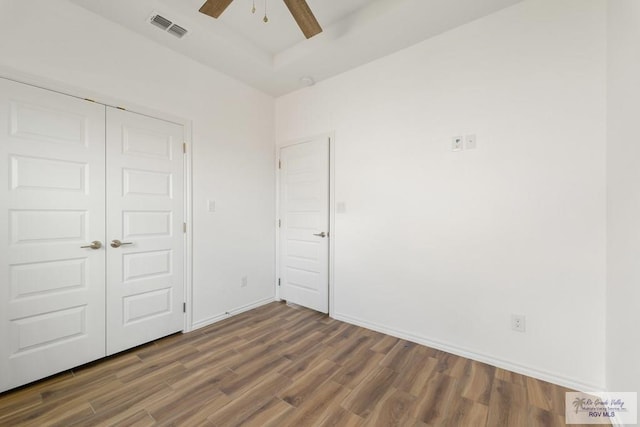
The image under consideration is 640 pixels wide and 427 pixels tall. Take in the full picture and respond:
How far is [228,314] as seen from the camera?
306 centimetres

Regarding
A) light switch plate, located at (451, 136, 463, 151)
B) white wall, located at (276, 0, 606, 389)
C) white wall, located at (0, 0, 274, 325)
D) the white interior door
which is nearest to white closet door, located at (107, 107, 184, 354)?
white wall, located at (0, 0, 274, 325)

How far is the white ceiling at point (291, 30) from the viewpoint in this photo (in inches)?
81.4

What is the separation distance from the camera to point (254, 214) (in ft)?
11.0

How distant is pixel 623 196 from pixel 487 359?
1.49 m

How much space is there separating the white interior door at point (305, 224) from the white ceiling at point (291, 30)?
901 millimetres

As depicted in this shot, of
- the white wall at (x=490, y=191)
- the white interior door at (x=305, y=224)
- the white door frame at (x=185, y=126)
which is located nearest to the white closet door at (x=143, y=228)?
the white door frame at (x=185, y=126)

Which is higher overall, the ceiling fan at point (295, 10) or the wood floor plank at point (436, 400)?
the ceiling fan at point (295, 10)

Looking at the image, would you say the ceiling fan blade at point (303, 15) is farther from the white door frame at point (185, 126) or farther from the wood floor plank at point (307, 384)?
the wood floor plank at point (307, 384)

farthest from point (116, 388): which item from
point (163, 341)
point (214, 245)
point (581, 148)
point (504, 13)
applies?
point (504, 13)

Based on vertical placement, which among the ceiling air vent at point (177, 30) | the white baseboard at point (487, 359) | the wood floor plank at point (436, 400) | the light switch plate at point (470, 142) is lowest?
the wood floor plank at point (436, 400)

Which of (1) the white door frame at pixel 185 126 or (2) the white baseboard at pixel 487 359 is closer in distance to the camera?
(2) the white baseboard at pixel 487 359

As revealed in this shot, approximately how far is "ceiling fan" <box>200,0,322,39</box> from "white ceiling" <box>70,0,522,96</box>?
56 centimetres

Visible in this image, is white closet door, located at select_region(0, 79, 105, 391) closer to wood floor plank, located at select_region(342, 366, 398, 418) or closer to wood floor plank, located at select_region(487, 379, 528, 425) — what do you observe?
wood floor plank, located at select_region(342, 366, 398, 418)

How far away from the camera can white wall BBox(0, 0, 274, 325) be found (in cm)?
189
